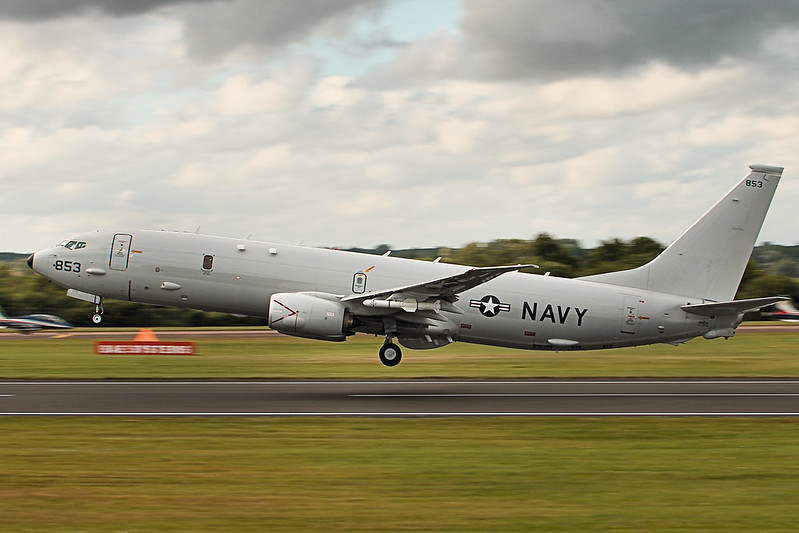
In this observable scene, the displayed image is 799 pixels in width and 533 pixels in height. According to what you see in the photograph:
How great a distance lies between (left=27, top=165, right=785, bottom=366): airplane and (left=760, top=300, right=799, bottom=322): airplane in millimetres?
73521

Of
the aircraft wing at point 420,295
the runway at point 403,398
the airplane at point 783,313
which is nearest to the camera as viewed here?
the runway at point 403,398

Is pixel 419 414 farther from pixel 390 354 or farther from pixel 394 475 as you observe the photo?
pixel 394 475

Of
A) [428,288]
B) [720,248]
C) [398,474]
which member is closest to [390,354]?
[428,288]

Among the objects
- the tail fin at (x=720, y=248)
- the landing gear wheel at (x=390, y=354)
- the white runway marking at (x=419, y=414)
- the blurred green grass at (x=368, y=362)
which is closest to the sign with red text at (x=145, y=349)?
the blurred green grass at (x=368, y=362)

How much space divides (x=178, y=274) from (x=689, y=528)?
20.7 meters

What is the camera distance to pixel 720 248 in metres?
30.8

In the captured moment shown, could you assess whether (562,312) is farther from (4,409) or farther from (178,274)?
(4,409)

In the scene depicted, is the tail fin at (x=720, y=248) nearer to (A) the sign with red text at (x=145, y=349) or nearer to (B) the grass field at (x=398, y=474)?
(B) the grass field at (x=398, y=474)

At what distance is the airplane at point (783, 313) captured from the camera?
98.2m

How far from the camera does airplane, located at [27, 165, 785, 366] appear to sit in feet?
93.4

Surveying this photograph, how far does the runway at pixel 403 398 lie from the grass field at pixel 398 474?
1538 millimetres

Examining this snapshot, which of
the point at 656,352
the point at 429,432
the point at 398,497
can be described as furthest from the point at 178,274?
the point at 656,352

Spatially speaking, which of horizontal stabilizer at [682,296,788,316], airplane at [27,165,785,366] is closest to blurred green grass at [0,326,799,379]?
airplane at [27,165,785,366]

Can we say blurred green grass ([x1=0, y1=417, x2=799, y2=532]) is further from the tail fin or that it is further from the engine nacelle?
the tail fin
